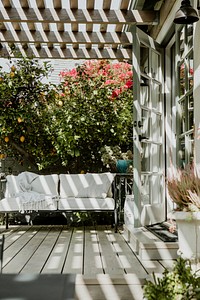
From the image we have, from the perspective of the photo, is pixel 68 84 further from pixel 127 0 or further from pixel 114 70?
pixel 127 0

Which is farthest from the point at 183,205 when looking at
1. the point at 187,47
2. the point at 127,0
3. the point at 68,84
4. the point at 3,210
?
the point at 68,84

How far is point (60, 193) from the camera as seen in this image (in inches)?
241

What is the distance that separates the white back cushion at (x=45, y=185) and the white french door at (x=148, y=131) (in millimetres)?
1702

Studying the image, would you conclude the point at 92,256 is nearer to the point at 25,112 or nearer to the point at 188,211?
the point at 188,211

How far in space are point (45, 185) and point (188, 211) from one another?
3.67 m

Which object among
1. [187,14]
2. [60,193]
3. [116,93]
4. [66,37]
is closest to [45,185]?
[60,193]

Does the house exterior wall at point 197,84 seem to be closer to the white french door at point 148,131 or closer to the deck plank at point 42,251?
the white french door at point 148,131

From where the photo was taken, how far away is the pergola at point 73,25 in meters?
4.73

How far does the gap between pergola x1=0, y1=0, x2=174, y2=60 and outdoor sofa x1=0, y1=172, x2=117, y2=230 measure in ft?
5.53

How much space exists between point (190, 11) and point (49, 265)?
2.16 metres

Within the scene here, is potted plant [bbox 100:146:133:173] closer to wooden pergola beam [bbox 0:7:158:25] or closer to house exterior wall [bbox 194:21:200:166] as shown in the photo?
wooden pergola beam [bbox 0:7:158:25]

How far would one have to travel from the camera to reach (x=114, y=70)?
704 centimetres

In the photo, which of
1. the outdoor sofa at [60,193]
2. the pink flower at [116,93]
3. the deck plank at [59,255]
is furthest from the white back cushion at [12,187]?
the pink flower at [116,93]

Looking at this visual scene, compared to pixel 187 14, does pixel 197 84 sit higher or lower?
lower
